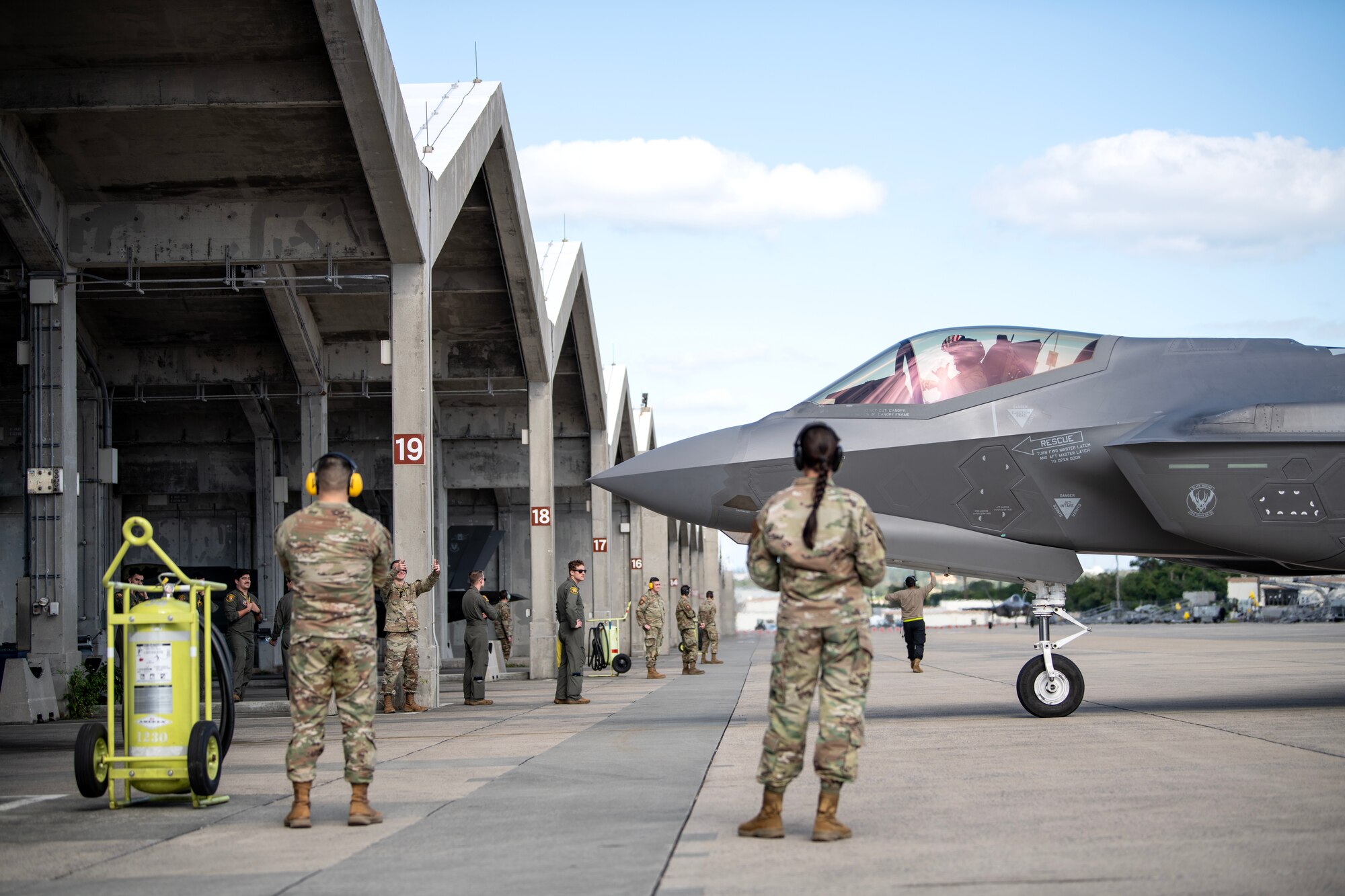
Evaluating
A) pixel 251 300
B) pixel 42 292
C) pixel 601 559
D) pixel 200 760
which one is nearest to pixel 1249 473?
pixel 200 760

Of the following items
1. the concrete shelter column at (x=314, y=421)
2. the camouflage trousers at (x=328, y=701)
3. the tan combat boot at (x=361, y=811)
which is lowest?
the tan combat boot at (x=361, y=811)

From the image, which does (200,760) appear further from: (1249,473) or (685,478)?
(1249,473)

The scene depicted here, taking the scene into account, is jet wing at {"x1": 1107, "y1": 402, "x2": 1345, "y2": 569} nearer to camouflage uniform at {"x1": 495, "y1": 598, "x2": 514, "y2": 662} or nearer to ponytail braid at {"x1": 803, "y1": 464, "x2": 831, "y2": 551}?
ponytail braid at {"x1": 803, "y1": 464, "x2": 831, "y2": 551}

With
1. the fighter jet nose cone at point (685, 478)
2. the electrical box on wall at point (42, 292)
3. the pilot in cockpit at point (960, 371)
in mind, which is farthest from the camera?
the electrical box on wall at point (42, 292)

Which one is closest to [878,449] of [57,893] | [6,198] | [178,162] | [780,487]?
[780,487]

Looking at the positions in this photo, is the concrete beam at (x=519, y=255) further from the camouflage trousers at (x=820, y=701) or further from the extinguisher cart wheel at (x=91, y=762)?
the camouflage trousers at (x=820, y=701)

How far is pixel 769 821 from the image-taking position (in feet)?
20.0

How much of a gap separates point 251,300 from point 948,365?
17.7m

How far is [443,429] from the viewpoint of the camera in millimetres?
35688

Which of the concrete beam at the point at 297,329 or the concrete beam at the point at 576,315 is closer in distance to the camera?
the concrete beam at the point at 297,329

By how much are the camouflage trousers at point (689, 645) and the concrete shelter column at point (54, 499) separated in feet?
42.6

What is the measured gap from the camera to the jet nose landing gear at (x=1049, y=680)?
39.2 feet

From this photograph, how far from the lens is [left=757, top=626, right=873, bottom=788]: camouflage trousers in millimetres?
5992

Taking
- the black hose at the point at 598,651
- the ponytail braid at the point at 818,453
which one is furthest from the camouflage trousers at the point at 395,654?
the black hose at the point at 598,651
